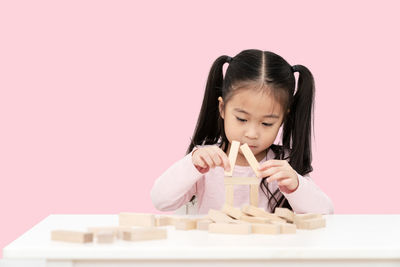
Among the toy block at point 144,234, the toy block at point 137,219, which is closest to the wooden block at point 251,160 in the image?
the toy block at point 137,219

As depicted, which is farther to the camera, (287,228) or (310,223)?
(310,223)

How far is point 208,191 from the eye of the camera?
2.75m

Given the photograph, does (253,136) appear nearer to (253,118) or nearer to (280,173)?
(253,118)

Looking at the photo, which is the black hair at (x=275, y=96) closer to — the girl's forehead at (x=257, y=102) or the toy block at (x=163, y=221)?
the girl's forehead at (x=257, y=102)

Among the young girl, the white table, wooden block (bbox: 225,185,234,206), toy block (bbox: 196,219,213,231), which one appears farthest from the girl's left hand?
the white table

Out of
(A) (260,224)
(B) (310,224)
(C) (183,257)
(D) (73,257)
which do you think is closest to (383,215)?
(B) (310,224)

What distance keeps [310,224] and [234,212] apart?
0.74 feet

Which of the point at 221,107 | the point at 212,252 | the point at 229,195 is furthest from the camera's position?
the point at 221,107

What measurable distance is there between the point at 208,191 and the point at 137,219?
0.65 metres

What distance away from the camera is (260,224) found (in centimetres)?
198

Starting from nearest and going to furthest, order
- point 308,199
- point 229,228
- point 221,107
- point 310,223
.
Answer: point 229,228
point 310,223
point 308,199
point 221,107

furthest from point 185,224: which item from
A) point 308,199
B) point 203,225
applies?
point 308,199

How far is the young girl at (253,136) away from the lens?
242cm

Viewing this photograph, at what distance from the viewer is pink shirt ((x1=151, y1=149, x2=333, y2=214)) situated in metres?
2.43
